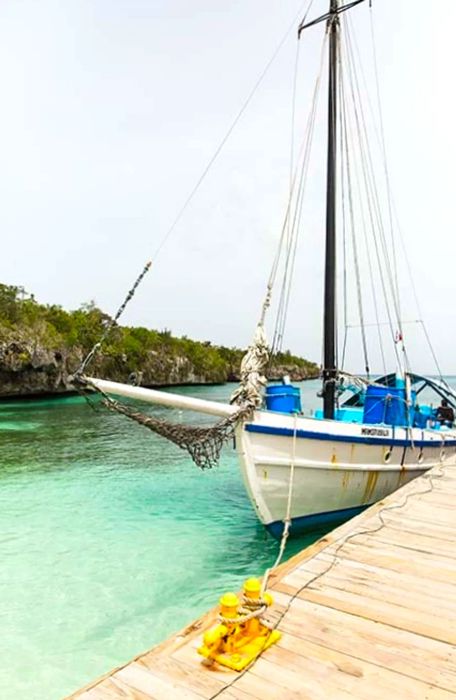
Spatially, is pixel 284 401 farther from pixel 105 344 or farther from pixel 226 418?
pixel 105 344

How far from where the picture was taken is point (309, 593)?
3756 millimetres

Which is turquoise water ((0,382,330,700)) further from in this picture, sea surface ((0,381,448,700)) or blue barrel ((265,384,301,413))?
blue barrel ((265,384,301,413))

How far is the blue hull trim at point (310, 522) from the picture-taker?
7.49 metres

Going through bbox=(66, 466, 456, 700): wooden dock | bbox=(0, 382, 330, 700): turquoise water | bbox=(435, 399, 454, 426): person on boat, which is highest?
bbox=(435, 399, 454, 426): person on boat

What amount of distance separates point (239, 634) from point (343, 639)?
0.73 meters

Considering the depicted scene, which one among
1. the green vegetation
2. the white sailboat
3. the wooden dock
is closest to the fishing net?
the white sailboat

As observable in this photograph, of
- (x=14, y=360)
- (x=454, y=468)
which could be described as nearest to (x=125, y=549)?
(x=454, y=468)

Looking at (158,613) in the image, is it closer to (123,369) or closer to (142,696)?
(142,696)

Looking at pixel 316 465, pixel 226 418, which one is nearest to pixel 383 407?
pixel 316 465

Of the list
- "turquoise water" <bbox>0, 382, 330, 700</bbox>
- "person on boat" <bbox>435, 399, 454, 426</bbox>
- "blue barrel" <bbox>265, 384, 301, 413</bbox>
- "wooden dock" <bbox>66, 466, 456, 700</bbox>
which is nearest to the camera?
"wooden dock" <bbox>66, 466, 456, 700</bbox>

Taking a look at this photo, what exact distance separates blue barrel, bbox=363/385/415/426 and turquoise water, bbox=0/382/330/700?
99.8 inches

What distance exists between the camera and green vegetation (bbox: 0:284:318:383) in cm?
4156

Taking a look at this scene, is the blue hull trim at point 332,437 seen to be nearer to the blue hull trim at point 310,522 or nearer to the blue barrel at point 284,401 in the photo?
the blue barrel at point 284,401

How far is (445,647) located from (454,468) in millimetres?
6918
